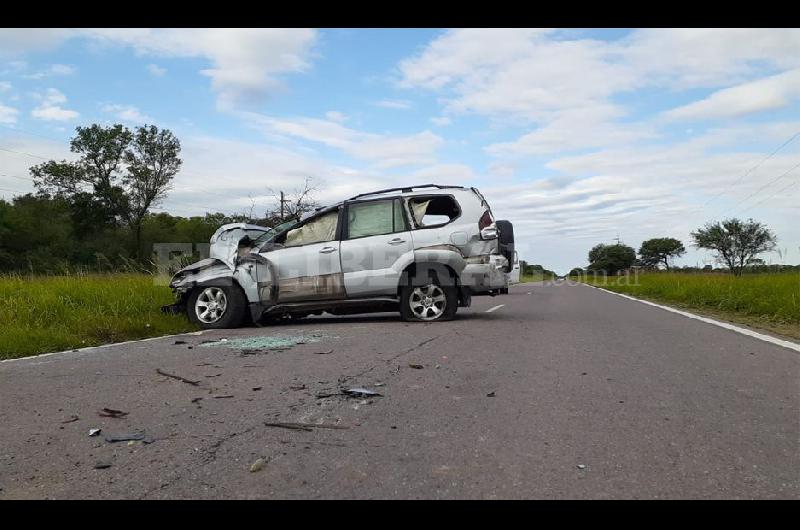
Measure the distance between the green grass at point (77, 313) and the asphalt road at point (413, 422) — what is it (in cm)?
97

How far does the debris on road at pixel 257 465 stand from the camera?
2.98 meters

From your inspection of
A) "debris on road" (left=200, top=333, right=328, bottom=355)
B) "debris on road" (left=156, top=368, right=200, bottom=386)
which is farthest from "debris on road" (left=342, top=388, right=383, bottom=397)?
"debris on road" (left=200, top=333, right=328, bottom=355)

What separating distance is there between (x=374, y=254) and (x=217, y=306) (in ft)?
8.29

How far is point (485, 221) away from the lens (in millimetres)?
9578

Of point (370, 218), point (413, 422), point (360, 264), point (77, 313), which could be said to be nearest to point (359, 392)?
point (413, 422)

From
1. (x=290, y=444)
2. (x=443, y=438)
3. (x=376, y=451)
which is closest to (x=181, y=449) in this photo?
(x=290, y=444)

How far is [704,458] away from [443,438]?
1360mm

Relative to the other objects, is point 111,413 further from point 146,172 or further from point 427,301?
point 146,172

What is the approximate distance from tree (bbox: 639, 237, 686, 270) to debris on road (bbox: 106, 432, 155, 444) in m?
118

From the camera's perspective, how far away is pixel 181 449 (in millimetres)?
3307

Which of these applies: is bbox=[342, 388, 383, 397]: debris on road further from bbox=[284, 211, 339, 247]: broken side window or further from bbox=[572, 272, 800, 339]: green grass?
bbox=[572, 272, 800, 339]: green grass

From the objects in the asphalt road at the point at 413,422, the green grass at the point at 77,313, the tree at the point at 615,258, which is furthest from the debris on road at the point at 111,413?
the tree at the point at 615,258

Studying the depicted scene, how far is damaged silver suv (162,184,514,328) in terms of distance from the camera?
9.32 m

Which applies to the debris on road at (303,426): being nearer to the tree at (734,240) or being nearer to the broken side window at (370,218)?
the broken side window at (370,218)
